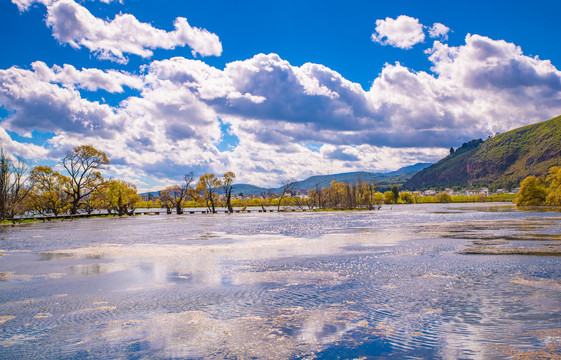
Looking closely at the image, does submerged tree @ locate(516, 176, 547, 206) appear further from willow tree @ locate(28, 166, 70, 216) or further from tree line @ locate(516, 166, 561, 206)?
willow tree @ locate(28, 166, 70, 216)

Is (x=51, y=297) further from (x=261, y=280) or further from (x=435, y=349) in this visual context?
(x=435, y=349)

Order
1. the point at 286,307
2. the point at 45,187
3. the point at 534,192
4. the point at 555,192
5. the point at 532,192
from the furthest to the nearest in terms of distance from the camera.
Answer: the point at 532,192 < the point at 534,192 < the point at 555,192 < the point at 45,187 < the point at 286,307

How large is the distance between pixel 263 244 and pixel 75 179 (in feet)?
203

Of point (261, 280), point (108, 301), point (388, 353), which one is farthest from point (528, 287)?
point (108, 301)

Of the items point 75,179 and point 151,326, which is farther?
point 75,179

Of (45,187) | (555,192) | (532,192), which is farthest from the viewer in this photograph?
(532,192)

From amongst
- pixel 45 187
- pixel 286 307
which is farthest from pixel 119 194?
pixel 286 307

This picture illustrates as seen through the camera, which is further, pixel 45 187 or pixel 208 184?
pixel 208 184

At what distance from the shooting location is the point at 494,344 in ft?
24.0

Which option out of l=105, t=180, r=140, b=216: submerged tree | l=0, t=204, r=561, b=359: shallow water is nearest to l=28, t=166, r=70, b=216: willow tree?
l=105, t=180, r=140, b=216: submerged tree

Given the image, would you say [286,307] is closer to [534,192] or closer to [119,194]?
Answer: [119,194]

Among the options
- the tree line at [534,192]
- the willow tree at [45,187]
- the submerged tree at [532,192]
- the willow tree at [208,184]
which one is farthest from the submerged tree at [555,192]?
the willow tree at [45,187]

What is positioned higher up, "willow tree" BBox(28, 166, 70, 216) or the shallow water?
"willow tree" BBox(28, 166, 70, 216)

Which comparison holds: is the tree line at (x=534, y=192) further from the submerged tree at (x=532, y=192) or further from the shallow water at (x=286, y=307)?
the shallow water at (x=286, y=307)
